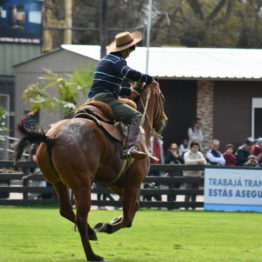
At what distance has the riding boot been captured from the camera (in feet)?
40.4

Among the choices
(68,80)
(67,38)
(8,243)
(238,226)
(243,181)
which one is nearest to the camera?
(8,243)

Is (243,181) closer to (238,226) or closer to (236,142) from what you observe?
(238,226)

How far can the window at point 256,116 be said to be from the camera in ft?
105

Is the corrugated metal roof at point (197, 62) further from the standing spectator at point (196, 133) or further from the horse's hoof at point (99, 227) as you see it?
the horse's hoof at point (99, 227)

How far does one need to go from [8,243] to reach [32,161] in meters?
10.2

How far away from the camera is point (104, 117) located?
12.3m

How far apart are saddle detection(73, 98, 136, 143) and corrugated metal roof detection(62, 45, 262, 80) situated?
18016mm

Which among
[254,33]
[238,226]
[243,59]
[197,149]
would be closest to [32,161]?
[197,149]

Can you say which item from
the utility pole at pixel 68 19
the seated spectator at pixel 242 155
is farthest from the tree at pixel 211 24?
the seated spectator at pixel 242 155

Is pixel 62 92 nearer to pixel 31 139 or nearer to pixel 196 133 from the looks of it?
pixel 196 133

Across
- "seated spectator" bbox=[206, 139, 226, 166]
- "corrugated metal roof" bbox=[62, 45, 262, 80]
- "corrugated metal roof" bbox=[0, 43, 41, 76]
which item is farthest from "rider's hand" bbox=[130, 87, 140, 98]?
"corrugated metal roof" bbox=[0, 43, 41, 76]

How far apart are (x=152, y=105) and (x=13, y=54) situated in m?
20.4

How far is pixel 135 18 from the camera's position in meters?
52.2

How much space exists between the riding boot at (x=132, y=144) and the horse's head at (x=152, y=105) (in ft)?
3.53
